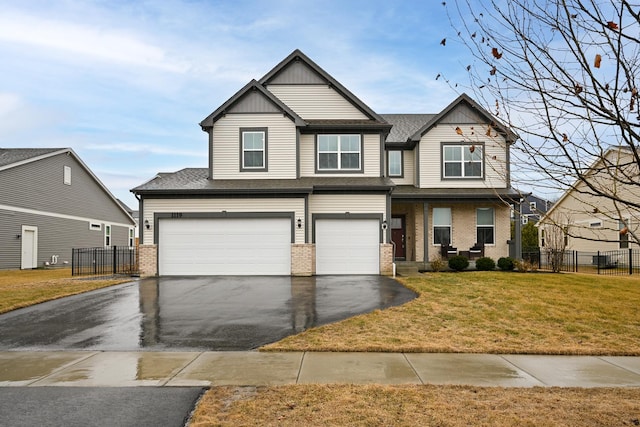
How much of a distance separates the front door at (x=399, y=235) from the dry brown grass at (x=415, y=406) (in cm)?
1804

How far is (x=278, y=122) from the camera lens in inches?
811

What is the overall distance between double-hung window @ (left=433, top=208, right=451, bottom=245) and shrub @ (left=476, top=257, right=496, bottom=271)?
96.4 inches

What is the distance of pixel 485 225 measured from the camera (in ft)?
75.6

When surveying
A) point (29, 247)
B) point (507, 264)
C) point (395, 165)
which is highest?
point (395, 165)

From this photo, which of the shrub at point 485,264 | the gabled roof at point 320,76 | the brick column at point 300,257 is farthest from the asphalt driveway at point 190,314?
the gabled roof at point 320,76

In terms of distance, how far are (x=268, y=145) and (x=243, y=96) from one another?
2.41m

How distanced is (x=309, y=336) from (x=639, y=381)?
5.04 meters

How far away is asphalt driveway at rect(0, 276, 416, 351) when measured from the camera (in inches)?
340

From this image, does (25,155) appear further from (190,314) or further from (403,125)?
(190,314)

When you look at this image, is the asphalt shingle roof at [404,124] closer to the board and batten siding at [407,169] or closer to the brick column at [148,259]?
the board and batten siding at [407,169]

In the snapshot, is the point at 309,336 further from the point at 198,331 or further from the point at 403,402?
the point at 403,402

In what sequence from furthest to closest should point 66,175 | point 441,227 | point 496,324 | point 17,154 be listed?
point 66,175, point 17,154, point 441,227, point 496,324

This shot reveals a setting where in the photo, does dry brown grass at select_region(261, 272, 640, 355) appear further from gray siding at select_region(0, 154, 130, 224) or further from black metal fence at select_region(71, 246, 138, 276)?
gray siding at select_region(0, 154, 130, 224)

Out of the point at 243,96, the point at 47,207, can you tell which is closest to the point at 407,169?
the point at 243,96
